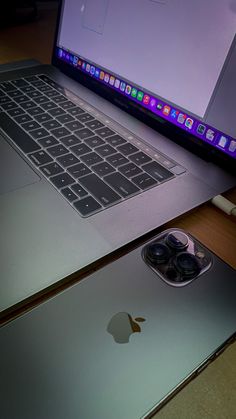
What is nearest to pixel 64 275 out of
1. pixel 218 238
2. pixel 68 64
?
pixel 218 238

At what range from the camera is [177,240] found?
1.30 ft

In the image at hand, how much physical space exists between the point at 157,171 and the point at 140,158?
0.12 feet

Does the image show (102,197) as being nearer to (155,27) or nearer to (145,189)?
(145,189)

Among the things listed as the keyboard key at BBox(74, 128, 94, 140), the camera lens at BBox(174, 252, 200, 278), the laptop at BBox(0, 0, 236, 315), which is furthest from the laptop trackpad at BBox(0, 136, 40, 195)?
the camera lens at BBox(174, 252, 200, 278)

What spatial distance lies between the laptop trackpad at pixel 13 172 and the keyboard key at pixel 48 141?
0.04m

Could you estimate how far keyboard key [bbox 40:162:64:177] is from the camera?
470mm

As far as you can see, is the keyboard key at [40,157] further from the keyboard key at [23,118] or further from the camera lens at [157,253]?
the camera lens at [157,253]

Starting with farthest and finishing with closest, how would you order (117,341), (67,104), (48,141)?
(67,104) → (48,141) → (117,341)

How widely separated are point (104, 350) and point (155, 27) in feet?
1.57

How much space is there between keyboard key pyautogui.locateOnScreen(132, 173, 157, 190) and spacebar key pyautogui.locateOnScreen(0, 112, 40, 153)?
16cm

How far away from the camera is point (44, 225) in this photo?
1.30 ft

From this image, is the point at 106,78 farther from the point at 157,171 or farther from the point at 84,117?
the point at 157,171

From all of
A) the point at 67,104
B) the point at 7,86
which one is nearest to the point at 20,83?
the point at 7,86

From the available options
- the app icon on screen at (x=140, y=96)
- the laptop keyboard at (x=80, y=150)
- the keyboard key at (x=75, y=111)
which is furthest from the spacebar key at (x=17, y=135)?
the app icon on screen at (x=140, y=96)
